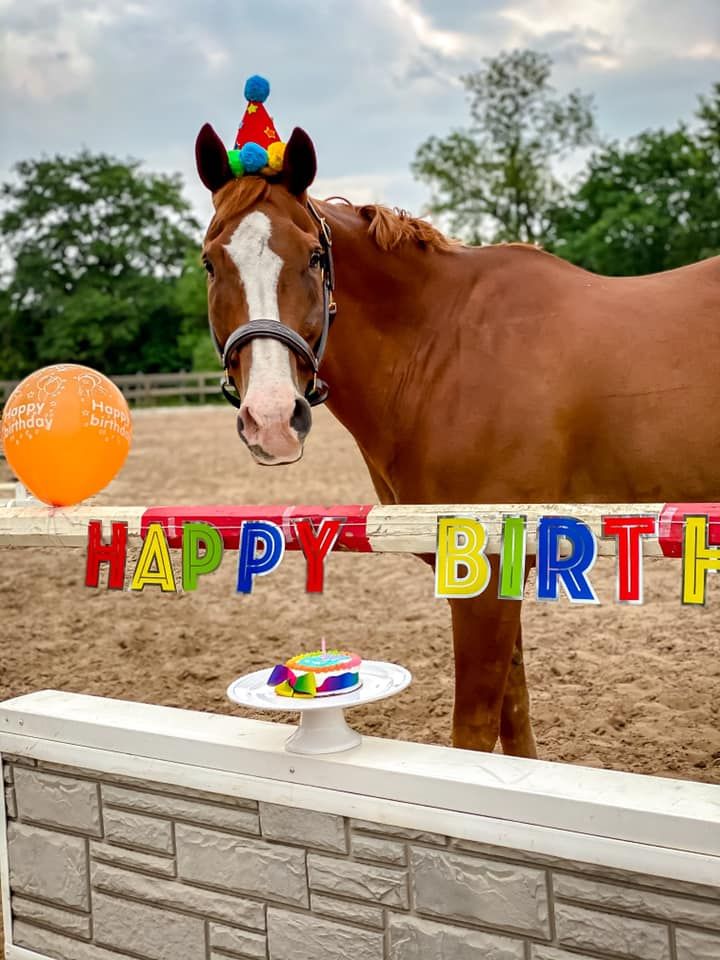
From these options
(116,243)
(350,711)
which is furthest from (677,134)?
(350,711)

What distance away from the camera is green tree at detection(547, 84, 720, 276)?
31469mm

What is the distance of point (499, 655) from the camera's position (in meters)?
2.43

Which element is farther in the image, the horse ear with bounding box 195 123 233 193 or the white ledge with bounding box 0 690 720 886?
the horse ear with bounding box 195 123 233 193

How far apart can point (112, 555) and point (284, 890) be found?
89 centimetres

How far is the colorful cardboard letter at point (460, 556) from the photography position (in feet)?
5.44

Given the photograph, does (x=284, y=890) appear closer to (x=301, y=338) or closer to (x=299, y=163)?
(x=301, y=338)

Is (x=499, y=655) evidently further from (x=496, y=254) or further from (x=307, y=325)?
(x=496, y=254)

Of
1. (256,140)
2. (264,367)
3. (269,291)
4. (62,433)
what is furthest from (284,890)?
(256,140)

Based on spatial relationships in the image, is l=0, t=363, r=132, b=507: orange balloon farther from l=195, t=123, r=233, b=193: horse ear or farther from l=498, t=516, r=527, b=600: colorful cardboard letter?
l=498, t=516, r=527, b=600: colorful cardboard letter

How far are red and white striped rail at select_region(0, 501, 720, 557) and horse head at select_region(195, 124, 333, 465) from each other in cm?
20

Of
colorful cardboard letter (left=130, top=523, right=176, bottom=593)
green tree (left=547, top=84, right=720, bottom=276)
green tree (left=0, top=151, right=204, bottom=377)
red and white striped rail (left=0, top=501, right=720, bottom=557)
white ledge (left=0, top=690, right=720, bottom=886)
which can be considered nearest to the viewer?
white ledge (left=0, top=690, right=720, bottom=886)

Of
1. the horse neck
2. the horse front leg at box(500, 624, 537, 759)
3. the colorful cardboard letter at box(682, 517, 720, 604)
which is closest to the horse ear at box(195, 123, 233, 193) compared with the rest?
the horse neck

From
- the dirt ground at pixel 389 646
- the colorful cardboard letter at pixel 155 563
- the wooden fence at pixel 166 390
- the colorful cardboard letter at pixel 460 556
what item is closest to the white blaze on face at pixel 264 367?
the colorful cardboard letter at pixel 155 563

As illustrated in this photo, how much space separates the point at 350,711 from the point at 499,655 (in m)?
1.73
